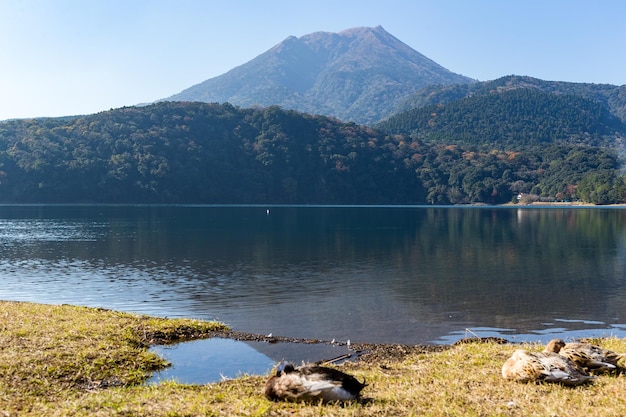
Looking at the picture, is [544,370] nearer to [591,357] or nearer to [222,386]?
[591,357]

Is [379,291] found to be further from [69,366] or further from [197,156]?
[197,156]

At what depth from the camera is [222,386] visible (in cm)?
1250

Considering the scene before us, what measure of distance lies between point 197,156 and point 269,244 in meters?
135

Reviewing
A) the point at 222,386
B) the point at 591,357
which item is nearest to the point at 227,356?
the point at 222,386

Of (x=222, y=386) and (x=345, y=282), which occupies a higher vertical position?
(x=222, y=386)

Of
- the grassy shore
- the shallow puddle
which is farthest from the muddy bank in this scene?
the shallow puddle

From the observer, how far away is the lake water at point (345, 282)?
24.4m

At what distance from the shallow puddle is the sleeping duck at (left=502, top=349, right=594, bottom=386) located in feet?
20.8

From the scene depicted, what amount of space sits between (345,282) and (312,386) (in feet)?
85.3

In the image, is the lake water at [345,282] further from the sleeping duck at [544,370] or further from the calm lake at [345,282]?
the sleeping duck at [544,370]

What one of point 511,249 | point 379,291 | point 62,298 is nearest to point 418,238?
point 511,249

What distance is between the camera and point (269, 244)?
61.5m

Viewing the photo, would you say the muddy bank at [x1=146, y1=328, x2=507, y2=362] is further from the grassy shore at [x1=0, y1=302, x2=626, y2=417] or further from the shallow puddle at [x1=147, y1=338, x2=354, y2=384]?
the shallow puddle at [x1=147, y1=338, x2=354, y2=384]

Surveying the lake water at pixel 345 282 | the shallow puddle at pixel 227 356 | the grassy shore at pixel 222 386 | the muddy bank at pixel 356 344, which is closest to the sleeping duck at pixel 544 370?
the grassy shore at pixel 222 386
